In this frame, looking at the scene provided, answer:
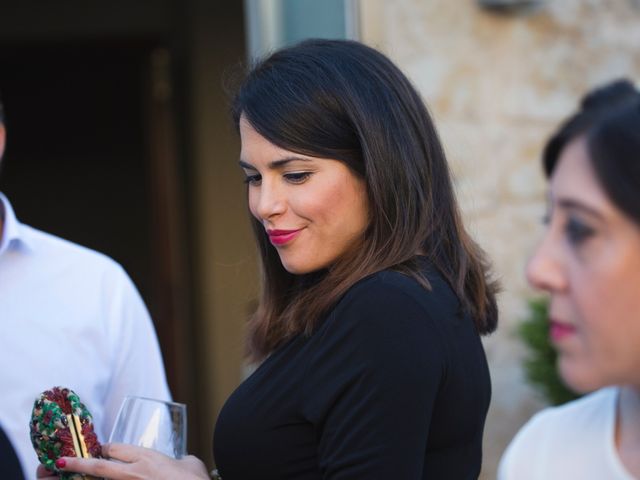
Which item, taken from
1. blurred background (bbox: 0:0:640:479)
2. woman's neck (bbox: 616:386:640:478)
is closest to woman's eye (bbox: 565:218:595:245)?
woman's neck (bbox: 616:386:640:478)

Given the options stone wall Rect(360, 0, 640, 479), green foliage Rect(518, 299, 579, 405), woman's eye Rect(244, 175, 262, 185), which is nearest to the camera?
woman's eye Rect(244, 175, 262, 185)

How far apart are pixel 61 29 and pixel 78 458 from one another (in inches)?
201

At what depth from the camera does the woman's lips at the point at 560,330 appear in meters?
1.24

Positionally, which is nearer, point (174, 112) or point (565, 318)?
point (565, 318)

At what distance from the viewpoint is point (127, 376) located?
268 cm

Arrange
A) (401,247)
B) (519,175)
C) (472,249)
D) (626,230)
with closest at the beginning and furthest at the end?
(626,230) → (401,247) → (472,249) → (519,175)

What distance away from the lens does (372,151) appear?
1969 mm

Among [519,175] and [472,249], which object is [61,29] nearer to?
[519,175]

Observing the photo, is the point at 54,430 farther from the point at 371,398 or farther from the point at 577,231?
the point at 577,231

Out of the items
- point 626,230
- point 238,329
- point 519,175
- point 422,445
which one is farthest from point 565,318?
point 238,329

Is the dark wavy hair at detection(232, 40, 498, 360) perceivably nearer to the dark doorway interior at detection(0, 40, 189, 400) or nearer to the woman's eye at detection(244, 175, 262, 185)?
the woman's eye at detection(244, 175, 262, 185)

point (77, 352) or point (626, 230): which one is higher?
point (626, 230)

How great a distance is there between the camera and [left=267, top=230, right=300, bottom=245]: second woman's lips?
79.7 inches

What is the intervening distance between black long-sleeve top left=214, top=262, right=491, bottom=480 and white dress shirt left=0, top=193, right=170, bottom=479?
732 mm
